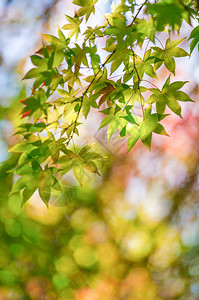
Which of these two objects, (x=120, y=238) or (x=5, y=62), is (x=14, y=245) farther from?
→ (x=5, y=62)

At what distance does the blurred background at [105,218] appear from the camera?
117 cm

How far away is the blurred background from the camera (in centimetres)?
117

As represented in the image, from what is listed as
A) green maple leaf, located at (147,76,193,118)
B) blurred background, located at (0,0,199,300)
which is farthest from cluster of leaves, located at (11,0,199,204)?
blurred background, located at (0,0,199,300)

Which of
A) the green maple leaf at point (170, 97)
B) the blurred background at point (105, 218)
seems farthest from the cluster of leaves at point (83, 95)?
the blurred background at point (105, 218)

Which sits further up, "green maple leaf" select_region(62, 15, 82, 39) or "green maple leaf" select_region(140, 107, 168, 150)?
"green maple leaf" select_region(62, 15, 82, 39)

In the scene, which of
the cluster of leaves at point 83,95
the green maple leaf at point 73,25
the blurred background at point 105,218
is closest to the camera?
the cluster of leaves at point 83,95

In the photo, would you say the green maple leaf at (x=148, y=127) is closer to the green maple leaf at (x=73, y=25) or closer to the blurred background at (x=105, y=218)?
the green maple leaf at (x=73, y=25)

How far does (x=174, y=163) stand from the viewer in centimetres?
124

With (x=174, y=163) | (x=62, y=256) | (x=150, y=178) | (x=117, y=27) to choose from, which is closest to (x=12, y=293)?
(x=62, y=256)

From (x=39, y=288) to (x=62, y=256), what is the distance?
0.50 ft

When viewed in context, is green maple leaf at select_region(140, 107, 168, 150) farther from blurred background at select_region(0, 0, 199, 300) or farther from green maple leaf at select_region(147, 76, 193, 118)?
blurred background at select_region(0, 0, 199, 300)

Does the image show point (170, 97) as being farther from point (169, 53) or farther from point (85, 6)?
point (85, 6)

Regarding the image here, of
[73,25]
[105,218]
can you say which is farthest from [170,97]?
[105,218]

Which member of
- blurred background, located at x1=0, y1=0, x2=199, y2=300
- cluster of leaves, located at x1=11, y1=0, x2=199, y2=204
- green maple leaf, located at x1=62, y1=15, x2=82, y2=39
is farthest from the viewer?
blurred background, located at x1=0, y1=0, x2=199, y2=300
